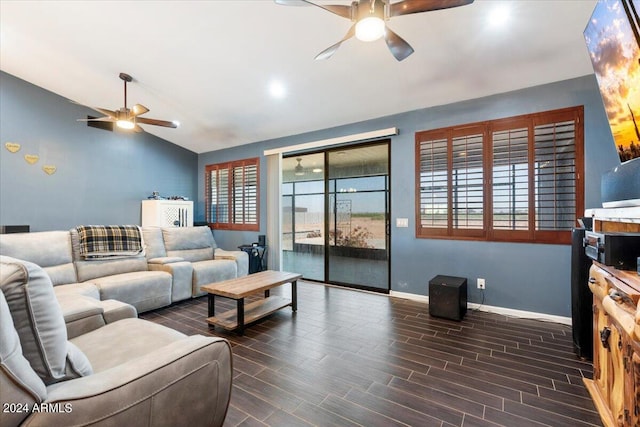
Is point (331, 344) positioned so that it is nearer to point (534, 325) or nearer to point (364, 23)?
point (534, 325)

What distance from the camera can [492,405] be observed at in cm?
180

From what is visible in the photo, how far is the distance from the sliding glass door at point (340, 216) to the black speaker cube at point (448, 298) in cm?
104

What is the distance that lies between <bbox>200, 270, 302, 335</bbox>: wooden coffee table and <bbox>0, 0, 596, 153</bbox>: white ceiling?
2.46 meters

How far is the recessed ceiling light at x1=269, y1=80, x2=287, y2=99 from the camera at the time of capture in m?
3.71

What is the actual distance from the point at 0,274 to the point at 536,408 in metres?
2.70

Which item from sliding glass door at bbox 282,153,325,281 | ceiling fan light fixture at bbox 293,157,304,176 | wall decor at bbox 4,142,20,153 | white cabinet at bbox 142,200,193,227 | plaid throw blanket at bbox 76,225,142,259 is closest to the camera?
plaid throw blanket at bbox 76,225,142,259

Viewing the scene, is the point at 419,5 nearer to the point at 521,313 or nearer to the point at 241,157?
the point at 521,313

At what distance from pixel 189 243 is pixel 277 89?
2746 mm

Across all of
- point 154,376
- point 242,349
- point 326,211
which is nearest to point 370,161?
point 326,211

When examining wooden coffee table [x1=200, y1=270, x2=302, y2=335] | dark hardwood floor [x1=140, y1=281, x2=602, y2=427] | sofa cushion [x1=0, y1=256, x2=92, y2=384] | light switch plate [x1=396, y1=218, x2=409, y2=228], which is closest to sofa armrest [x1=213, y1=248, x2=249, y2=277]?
wooden coffee table [x1=200, y1=270, x2=302, y2=335]

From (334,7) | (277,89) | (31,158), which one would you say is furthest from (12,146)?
(334,7)

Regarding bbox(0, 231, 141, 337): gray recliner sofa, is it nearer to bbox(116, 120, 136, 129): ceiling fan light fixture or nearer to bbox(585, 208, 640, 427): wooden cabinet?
bbox(116, 120, 136, 129): ceiling fan light fixture

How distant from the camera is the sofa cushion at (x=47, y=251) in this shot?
9.59ft

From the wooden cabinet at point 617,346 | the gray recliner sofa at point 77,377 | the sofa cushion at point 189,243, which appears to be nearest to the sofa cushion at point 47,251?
the sofa cushion at point 189,243
